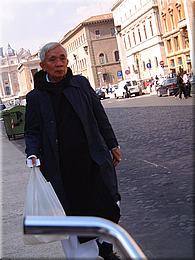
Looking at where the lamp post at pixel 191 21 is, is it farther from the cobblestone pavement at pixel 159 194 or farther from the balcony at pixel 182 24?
the cobblestone pavement at pixel 159 194

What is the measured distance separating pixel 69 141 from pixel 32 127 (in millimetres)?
360

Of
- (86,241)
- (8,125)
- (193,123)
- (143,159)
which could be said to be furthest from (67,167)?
(8,125)

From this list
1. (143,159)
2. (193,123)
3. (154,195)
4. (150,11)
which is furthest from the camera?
(150,11)

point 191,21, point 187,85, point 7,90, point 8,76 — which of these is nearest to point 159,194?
point 187,85

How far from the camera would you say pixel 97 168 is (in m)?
4.02

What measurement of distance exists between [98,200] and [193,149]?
5.96 meters

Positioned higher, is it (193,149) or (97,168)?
(97,168)

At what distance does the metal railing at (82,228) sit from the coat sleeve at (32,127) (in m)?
2.21

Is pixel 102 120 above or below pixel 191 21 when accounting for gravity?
below

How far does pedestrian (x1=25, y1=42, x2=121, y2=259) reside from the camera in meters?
3.96

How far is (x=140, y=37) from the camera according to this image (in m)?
65.2

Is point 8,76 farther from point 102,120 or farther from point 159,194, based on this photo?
point 102,120

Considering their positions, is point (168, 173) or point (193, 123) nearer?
point (168, 173)

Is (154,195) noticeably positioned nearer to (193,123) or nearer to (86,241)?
(86,241)
